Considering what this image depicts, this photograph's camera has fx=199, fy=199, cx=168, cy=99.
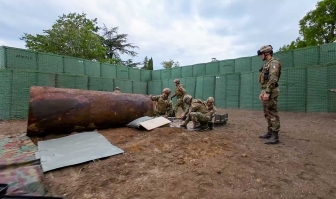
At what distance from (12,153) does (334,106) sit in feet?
27.9

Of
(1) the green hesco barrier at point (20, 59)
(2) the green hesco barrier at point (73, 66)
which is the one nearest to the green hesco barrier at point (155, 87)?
(2) the green hesco barrier at point (73, 66)

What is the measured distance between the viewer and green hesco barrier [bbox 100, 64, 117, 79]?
1216 centimetres

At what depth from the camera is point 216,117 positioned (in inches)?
194

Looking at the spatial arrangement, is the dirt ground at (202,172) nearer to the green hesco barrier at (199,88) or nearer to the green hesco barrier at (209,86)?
the green hesco barrier at (209,86)

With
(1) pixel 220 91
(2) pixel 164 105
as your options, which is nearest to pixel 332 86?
(1) pixel 220 91

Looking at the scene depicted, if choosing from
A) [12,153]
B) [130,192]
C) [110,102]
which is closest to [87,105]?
[110,102]

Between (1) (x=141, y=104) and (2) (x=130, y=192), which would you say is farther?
(1) (x=141, y=104)

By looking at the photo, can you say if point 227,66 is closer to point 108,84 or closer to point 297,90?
point 297,90

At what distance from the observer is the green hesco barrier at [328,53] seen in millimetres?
7621

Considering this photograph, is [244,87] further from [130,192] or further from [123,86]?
[130,192]

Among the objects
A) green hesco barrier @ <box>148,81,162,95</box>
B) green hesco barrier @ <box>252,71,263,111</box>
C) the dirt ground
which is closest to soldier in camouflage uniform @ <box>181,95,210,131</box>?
the dirt ground

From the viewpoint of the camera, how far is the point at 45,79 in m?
7.86

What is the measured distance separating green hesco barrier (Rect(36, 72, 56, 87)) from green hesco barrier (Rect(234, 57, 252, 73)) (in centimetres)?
901

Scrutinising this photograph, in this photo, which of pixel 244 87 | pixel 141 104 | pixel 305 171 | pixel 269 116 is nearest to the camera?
pixel 305 171
